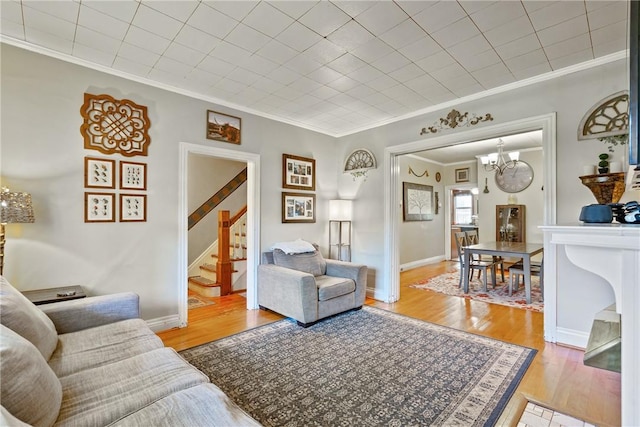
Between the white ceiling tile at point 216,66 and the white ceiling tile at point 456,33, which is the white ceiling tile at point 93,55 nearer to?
the white ceiling tile at point 216,66

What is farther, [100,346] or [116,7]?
[116,7]

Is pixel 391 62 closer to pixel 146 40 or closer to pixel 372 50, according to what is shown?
pixel 372 50

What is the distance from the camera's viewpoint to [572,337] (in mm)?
2762

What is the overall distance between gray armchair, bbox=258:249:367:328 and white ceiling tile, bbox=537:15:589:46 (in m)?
2.82

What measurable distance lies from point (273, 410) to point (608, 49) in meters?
3.81

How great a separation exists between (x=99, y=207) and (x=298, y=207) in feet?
7.88

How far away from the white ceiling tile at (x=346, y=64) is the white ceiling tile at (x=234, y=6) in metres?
0.89

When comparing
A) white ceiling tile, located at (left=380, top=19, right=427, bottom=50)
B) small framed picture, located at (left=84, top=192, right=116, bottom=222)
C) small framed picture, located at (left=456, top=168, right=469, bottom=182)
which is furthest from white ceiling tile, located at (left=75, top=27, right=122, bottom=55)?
small framed picture, located at (left=456, top=168, right=469, bottom=182)

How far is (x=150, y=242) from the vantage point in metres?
3.09

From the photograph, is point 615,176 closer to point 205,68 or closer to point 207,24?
point 207,24

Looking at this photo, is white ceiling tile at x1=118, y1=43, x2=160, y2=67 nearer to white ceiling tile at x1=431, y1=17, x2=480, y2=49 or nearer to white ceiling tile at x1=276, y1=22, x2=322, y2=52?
white ceiling tile at x1=276, y1=22, x2=322, y2=52

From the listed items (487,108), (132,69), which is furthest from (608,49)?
(132,69)

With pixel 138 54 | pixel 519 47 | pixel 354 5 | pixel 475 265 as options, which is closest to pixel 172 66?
pixel 138 54

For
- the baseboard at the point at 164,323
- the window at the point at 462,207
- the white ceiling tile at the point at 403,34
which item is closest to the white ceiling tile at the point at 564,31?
the white ceiling tile at the point at 403,34
